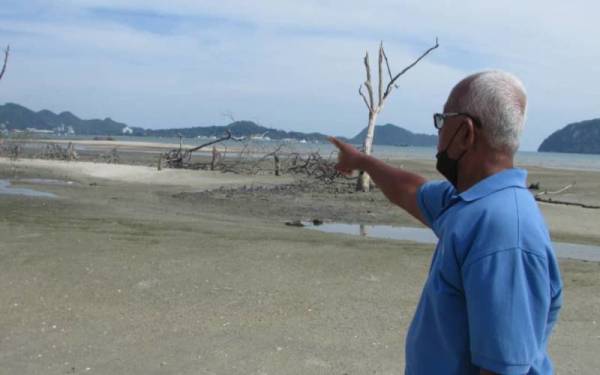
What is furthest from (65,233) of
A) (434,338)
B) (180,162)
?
(180,162)

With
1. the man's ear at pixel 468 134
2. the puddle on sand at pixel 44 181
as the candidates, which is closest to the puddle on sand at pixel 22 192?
the puddle on sand at pixel 44 181

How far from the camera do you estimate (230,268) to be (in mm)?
8484

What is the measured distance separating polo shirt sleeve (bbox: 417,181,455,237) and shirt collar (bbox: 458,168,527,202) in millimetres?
522

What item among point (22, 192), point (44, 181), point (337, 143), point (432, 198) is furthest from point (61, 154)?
point (432, 198)

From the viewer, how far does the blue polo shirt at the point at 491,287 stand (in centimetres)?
188

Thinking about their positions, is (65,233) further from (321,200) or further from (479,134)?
(321,200)

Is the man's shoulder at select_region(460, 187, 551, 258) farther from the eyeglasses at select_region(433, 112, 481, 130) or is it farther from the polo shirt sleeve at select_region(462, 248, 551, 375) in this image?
the eyeglasses at select_region(433, 112, 481, 130)

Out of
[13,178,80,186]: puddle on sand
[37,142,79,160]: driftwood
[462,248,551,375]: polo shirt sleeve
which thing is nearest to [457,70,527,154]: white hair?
[462,248,551,375]: polo shirt sleeve

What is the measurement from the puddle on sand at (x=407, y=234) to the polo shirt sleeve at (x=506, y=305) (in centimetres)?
1037

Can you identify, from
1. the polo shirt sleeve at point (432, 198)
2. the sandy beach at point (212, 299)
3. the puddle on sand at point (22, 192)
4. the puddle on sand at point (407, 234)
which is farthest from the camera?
the puddle on sand at point (22, 192)

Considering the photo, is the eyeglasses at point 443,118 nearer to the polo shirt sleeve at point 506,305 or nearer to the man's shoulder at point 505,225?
the man's shoulder at point 505,225

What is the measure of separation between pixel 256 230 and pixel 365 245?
8.71 feet

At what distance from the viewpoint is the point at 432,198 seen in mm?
2760

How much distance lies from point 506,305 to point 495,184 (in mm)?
Result: 380
